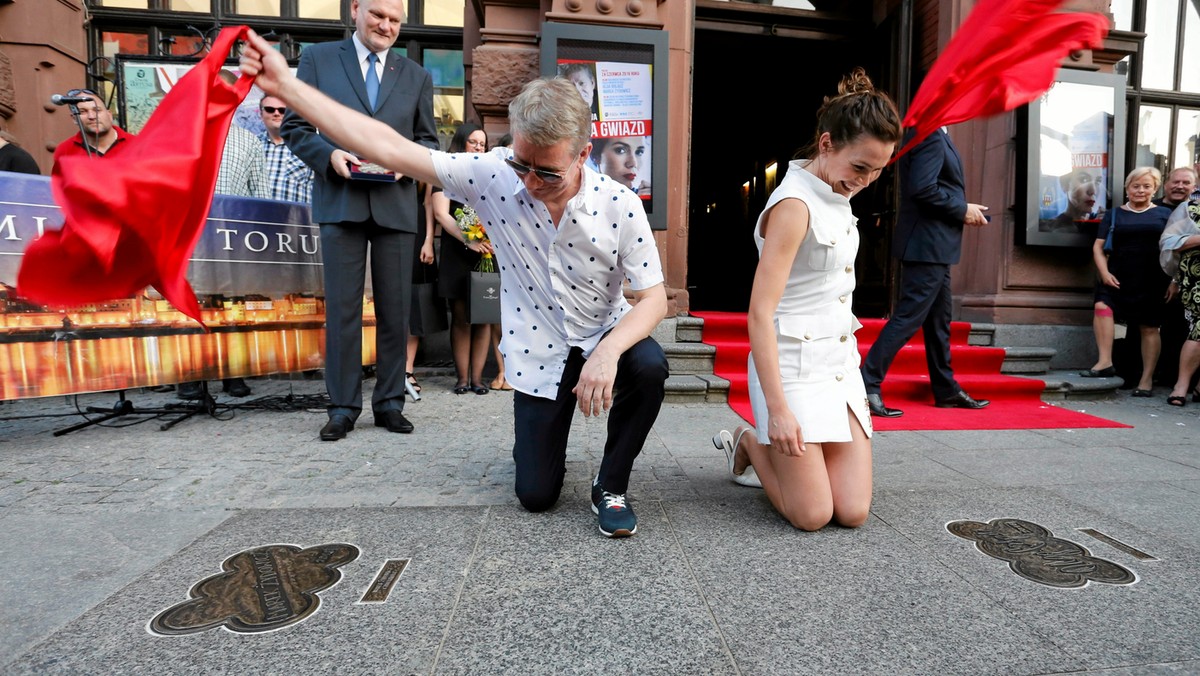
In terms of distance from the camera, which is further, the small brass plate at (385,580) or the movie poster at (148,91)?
the movie poster at (148,91)

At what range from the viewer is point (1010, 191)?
632cm

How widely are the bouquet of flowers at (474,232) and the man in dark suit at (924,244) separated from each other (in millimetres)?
3008

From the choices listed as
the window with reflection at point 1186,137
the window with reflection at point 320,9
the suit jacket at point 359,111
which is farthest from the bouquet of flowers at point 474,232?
the window with reflection at point 1186,137

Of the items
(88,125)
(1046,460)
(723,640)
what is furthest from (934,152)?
(88,125)

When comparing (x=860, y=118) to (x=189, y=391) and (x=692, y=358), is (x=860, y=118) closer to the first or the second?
(x=692, y=358)

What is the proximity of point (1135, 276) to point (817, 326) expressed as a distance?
17.9 feet

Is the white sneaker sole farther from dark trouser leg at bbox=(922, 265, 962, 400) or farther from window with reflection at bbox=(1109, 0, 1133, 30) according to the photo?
window with reflection at bbox=(1109, 0, 1133, 30)

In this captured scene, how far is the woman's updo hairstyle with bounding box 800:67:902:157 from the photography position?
2.22 m

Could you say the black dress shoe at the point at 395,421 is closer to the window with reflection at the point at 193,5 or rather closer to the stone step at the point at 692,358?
the stone step at the point at 692,358

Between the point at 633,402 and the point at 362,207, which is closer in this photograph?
the point at 633,402

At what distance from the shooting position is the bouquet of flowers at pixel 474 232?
506cm

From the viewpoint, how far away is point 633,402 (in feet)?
7.97

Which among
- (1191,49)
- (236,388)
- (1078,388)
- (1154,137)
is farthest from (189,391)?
(1191,49)

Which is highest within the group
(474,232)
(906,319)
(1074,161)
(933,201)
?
(1074,161)
